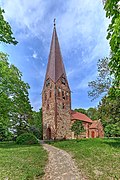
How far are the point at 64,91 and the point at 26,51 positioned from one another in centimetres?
2743

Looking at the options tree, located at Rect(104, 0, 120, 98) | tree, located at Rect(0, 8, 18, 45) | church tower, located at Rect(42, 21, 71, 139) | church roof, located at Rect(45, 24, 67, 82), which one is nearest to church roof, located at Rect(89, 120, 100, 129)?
church tower, located at Rect(42, 21, 71, 139)

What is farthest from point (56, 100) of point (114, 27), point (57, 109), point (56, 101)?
point (114, 27)

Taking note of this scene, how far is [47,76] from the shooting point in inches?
1672

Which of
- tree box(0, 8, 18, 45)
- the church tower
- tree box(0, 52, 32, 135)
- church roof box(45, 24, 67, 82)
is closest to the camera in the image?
tree box(0, 8, 18, 45)

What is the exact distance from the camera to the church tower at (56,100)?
126 feet

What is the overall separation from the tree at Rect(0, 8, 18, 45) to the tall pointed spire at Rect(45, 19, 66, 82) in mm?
33059

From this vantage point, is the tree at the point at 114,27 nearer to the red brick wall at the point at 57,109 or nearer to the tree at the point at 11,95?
the tree at the point at 11,95

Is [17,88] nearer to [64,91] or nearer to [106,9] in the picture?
[106,9]

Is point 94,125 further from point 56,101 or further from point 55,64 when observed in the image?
point 55,64

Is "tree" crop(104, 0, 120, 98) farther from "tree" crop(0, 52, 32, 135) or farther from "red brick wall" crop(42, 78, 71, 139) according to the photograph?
"red brick wall" crop(42, 78, 71, 139)

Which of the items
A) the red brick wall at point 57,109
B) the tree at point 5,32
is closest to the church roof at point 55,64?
the red brick wall at point 57,109

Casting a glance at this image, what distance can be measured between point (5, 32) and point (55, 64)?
116ft

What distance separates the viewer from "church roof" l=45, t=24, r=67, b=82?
41.8 metres

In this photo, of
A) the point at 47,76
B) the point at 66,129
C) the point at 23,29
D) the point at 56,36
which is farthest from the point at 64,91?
the point at 23,29
